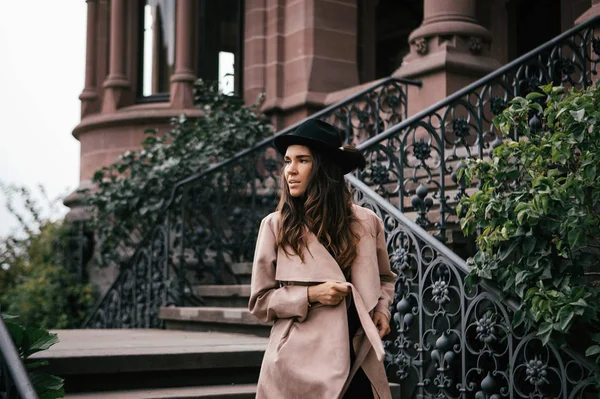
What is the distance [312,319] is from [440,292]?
245 centimetres

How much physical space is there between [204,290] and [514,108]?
485cm

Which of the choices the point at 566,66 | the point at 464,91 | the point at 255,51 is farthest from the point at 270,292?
the point at 255,51

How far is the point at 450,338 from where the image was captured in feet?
19.1

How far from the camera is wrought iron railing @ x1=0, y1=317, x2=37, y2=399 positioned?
11.7 feet

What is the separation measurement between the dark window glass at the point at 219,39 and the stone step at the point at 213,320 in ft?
18.2

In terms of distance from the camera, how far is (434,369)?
19.8 ft

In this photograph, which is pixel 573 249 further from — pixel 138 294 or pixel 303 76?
pixel 303 76

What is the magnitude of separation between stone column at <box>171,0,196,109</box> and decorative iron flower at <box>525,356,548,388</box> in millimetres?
9200

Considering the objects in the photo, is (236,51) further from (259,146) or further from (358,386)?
(358,386)

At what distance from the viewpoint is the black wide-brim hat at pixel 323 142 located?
3688 millimetres

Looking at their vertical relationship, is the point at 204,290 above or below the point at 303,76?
below

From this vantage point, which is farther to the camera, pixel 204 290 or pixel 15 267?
pixel 15 267

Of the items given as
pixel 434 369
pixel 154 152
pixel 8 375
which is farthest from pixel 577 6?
pixel 8 375

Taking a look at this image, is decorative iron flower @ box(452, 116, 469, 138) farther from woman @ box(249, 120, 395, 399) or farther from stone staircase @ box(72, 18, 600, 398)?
woman @ box(249, 120, 395, 399)
